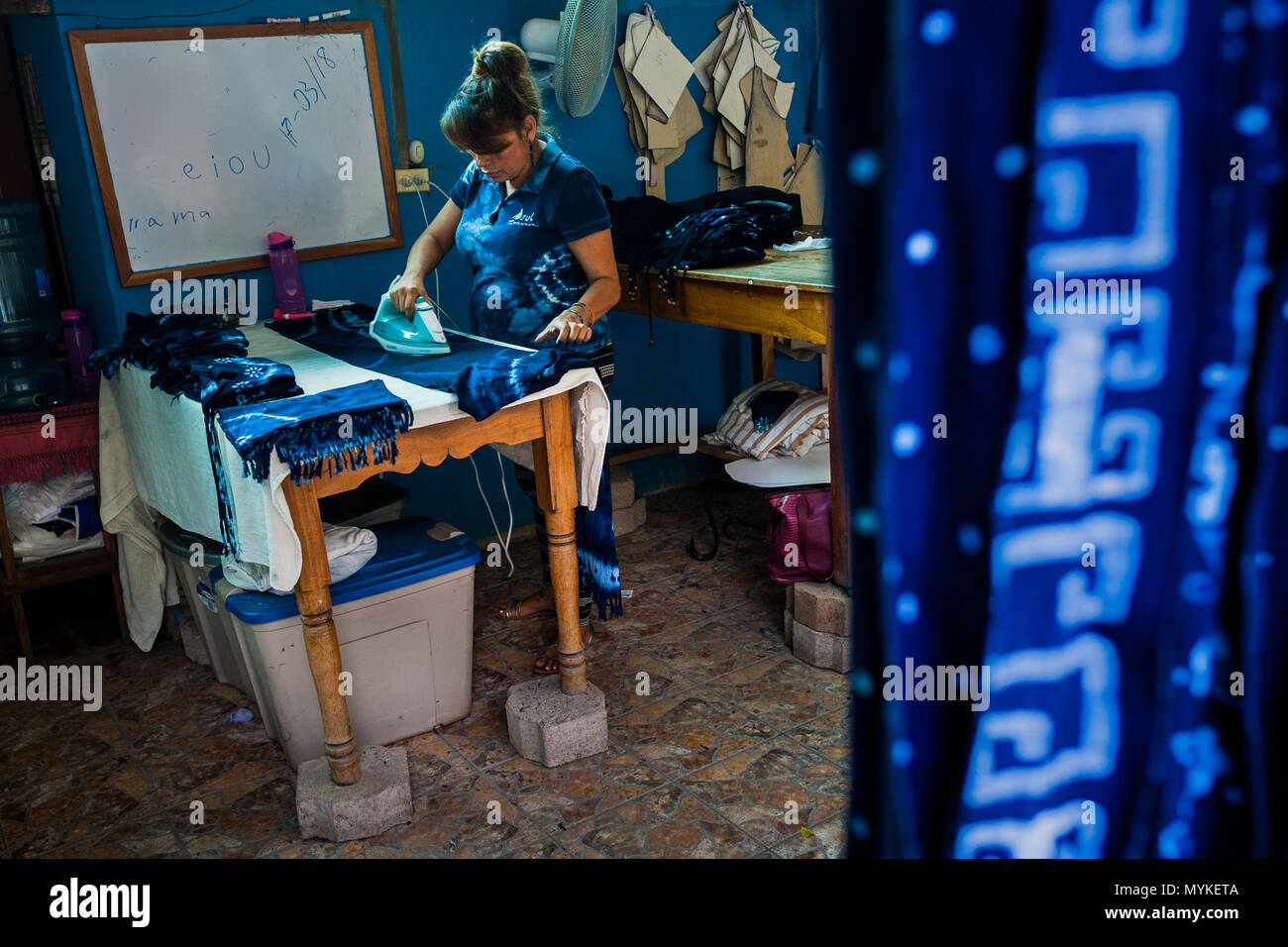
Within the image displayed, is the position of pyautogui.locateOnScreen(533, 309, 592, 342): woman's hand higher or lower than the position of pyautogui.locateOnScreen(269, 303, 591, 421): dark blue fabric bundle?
higher

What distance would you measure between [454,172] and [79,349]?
1.46m

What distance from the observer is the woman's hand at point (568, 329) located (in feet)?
9.00

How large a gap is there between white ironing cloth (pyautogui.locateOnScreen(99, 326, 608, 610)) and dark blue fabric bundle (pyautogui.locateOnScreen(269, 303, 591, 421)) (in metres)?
0.03

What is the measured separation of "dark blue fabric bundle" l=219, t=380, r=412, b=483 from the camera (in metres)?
2.15

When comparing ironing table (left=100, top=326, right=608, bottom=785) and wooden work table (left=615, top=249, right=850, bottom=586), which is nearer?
ironing table (left=100, top=326, right=608, bottom=785)

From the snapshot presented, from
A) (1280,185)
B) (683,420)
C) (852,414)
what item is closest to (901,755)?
(852,414)

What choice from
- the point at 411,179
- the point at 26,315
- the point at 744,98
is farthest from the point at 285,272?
the point at 744,98

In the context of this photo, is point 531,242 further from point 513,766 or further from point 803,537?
point 513,766

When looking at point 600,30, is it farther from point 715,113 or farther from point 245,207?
point 245,207

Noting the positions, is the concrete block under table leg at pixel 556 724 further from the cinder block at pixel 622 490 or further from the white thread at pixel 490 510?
the cinder block at pixel 622 490

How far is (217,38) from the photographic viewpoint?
3.32m

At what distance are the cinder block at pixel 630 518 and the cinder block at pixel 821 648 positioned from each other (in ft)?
4.17

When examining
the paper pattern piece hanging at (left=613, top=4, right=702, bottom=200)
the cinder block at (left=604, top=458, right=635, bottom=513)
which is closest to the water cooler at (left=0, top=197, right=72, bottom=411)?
the cinder block at (left=604, top=458, right=635, bottom=513)

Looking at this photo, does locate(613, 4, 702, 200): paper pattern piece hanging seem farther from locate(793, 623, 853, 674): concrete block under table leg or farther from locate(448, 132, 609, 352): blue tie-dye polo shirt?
locate(793, 623, 853, 674): concrete block under table leg
